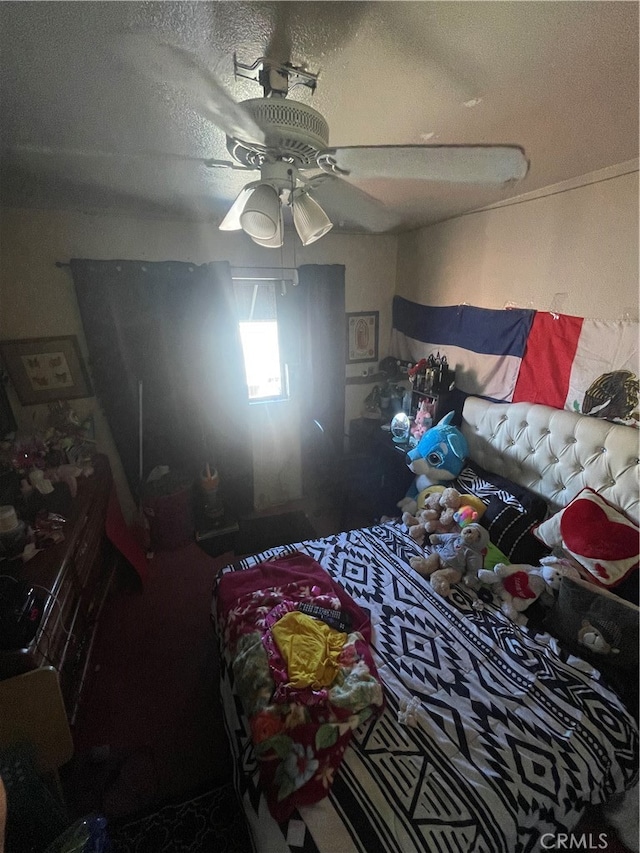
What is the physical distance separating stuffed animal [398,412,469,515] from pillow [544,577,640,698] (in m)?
0.87

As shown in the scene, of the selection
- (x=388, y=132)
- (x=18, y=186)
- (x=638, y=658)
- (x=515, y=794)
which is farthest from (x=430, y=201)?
(x=515, y=794)

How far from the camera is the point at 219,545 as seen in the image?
2.63 m

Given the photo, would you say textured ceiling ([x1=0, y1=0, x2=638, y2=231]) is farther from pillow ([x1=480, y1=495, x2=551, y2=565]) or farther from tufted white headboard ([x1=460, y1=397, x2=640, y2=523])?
pillow ([x1=480, y1=495, x2=551, y2=565])

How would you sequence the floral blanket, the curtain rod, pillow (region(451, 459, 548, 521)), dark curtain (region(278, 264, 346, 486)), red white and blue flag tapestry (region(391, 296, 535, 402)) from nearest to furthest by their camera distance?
1. the floral blanket
2. pillow (region(451, 459, 548, 521))
3. red white and blue flag tapestry (region(391, 296, 535, 402))
4. the curtain rod
5. dark curtain (region(278, 264, 346, 486))

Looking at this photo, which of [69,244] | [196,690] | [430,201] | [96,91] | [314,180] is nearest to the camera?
[96,91]

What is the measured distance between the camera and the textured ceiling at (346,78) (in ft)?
2.28

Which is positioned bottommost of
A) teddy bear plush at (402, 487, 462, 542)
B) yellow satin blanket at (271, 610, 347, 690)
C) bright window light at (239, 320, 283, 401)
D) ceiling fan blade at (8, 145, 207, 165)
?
yellow satin blanket at (271, 610, 347, 690)

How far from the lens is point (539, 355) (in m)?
1.95

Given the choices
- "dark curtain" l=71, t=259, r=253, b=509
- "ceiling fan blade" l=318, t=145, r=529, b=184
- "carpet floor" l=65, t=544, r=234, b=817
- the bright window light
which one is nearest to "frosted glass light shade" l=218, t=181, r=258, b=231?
"ceiling fan blade" l=318, t=145, r=529, b=184

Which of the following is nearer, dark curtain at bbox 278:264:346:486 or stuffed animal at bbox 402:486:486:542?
stuffed animal at bbox 402:486:486:542

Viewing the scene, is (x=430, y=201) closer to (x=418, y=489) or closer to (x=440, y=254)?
(x=440, y=254)

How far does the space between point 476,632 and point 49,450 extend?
2.40 meters

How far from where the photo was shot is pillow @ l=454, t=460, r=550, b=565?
1.66m

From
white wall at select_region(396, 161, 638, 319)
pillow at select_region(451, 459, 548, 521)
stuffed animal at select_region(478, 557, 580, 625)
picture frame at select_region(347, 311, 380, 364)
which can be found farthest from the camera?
picture frame at select_region(347, 311, 380, 364)
